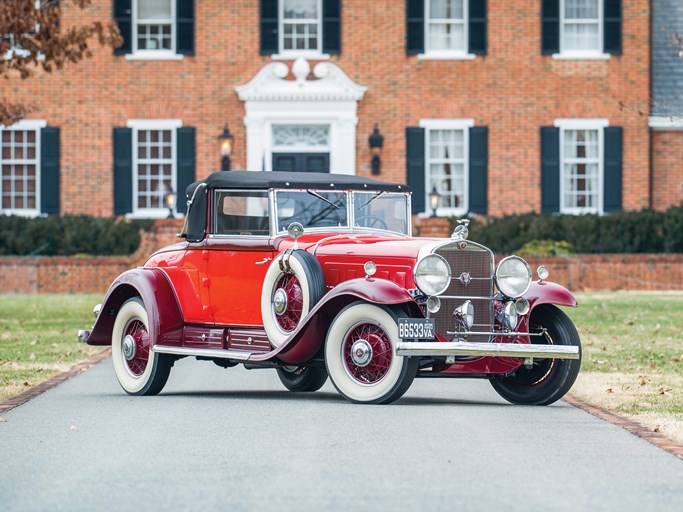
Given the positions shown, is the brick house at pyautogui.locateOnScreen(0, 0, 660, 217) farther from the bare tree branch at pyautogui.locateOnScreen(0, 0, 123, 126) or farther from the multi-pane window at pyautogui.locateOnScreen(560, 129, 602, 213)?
the bare tree branch at pyautogui.locateOnScreen(0, 0, 123, 126)

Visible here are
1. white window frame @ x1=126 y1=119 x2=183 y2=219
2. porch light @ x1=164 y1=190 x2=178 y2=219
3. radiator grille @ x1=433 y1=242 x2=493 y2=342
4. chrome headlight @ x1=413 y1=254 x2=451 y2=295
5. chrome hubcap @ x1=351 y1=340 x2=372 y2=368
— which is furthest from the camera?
white window frame @ x1=126 y1=119 x2=183 y2=219

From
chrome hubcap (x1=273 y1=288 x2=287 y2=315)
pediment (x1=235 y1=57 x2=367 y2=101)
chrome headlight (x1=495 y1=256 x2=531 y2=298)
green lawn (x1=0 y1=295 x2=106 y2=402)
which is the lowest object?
green lawn (x1=0 y1=295 x2=106 y2=402)

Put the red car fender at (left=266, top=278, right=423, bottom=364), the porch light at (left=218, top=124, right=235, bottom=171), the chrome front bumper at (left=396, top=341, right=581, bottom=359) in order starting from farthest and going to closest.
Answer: the porch light at (left=218, top=124, right=235, bottom=171)
the red car fender at (left=266, top=278, right=423, bottom=364)
the chrome front bumper at (left=396, top=341, right=581, bottom=359)

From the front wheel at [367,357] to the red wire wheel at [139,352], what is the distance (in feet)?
7.57

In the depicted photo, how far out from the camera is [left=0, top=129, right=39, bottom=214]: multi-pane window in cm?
3494

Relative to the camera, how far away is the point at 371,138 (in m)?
34.4

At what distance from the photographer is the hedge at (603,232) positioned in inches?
1287

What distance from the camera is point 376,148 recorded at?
3459cm

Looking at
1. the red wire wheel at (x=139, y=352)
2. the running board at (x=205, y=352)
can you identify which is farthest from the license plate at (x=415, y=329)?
the red wire wheel at (x=139, y=352)

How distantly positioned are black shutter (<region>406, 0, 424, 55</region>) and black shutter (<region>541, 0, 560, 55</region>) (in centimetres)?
274

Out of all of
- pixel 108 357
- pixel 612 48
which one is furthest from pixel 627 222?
pixel 108 357

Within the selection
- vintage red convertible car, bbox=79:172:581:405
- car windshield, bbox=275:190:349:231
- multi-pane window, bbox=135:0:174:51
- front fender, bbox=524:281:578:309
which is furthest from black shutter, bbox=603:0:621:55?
front fender, bbox=524:281:578:309

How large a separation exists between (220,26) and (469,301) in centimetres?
2386

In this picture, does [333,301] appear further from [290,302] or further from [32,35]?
[32,35]
